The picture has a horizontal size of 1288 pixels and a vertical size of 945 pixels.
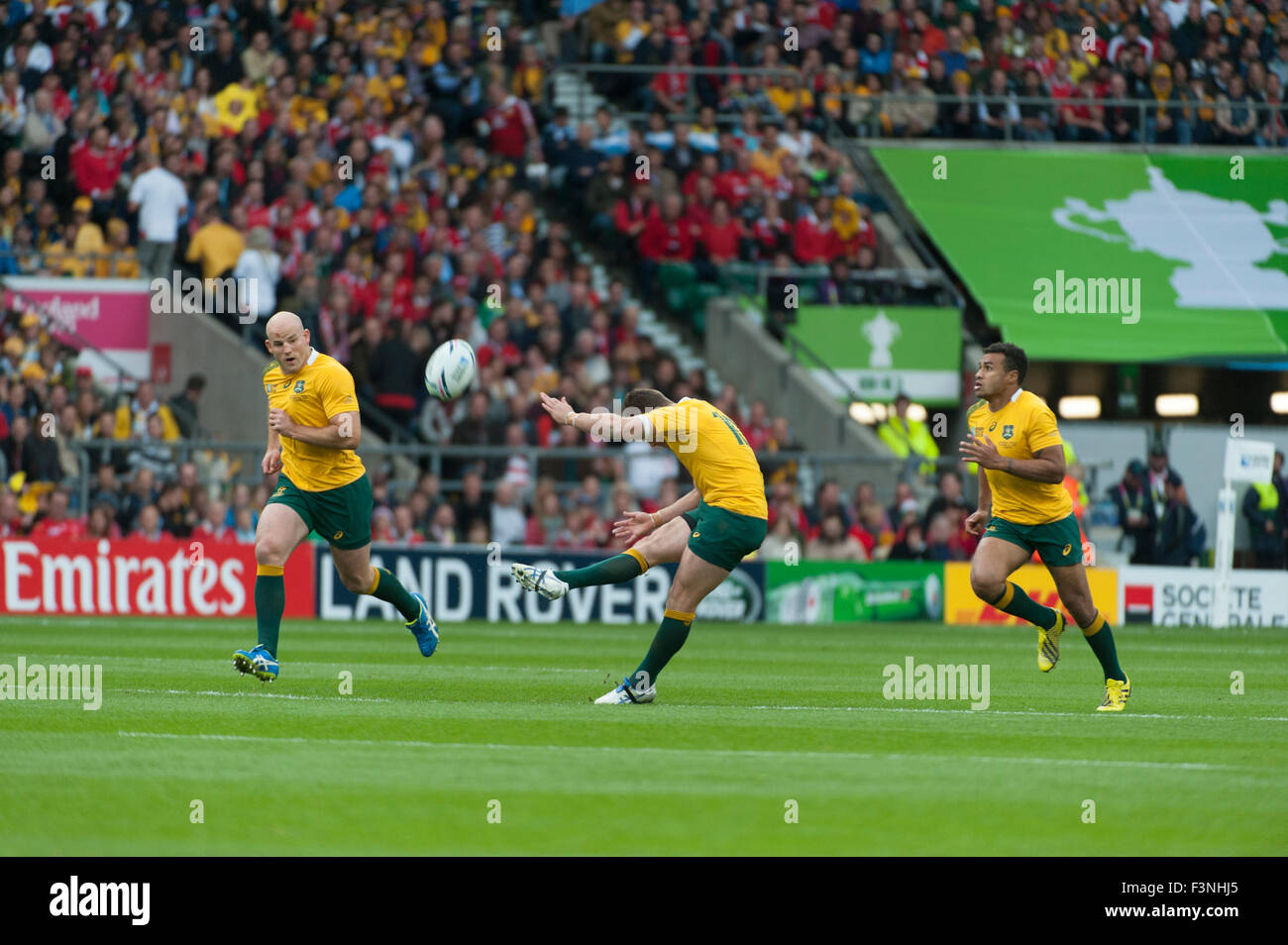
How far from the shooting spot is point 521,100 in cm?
2847

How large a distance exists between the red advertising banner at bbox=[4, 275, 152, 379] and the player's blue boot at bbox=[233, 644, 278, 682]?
14155 mm

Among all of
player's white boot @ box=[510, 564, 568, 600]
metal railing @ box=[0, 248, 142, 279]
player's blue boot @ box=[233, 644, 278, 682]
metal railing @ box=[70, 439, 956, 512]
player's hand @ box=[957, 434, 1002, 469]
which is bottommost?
player's blue boot @ box=[233, 644, 278, 682]

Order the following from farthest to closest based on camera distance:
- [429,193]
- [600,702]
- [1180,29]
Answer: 1. [1180,29]
2. [429,193]
3. [600,702]

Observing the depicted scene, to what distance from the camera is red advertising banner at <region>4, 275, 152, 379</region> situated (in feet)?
83.7

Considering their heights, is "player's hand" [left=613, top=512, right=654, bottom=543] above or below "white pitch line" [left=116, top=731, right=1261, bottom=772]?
above

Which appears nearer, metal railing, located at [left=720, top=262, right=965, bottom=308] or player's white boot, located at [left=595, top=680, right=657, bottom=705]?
player's white boot, located at [left=595, top=680, right=657, bottom=705]

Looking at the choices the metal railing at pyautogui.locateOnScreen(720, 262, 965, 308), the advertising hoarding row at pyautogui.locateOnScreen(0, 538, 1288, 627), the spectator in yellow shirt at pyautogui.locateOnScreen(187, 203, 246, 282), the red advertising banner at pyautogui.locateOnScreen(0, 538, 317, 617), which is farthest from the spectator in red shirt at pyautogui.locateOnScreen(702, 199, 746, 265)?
the red advertising banner at pyautogui.locateOnScreen(0, 538, 317, 617)

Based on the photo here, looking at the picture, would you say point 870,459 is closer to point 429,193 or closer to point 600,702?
point 429,193

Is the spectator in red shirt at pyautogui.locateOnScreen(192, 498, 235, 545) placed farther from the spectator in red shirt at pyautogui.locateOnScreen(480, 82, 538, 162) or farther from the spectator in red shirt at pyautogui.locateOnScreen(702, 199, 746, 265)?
the spectator in red shirt at pyautogui.locateOnScreen(702, 199, 746, 265)

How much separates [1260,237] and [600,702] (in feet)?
69.4

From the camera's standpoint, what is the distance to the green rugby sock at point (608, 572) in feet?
40.8

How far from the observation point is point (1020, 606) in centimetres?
1305
